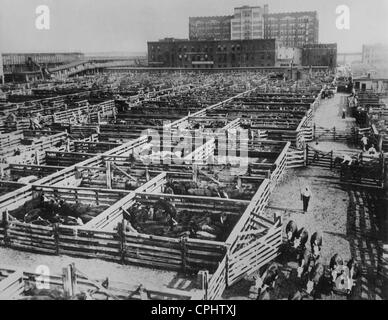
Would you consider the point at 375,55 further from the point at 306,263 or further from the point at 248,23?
the point at 306,263

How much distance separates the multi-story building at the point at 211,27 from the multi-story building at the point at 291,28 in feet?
45.2

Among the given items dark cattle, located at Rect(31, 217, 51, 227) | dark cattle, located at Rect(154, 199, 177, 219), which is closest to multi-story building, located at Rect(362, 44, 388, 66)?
dark cattle, located at Rect(154, 199, 177, 219)

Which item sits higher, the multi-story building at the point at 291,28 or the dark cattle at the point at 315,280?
the multi-story building at the point at 291,28

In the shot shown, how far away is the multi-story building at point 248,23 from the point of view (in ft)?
438

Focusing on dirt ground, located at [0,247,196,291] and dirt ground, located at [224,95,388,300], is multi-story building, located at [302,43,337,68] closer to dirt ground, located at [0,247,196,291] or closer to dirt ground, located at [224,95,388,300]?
dirt ground, located at [224,95,388,300]

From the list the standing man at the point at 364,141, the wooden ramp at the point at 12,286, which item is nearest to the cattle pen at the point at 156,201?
the wooden ramp at the point at 12,286

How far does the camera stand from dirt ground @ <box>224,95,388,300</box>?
10.3 metres

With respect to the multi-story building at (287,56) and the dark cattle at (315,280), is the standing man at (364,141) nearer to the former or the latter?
the dark cattle at (315,280)

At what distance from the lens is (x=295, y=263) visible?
11.7m

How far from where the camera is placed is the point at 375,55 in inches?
5876

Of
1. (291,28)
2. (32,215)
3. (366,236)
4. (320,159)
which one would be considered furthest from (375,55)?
(32,215)

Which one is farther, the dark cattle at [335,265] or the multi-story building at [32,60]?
the multi-story building at [32,60]
